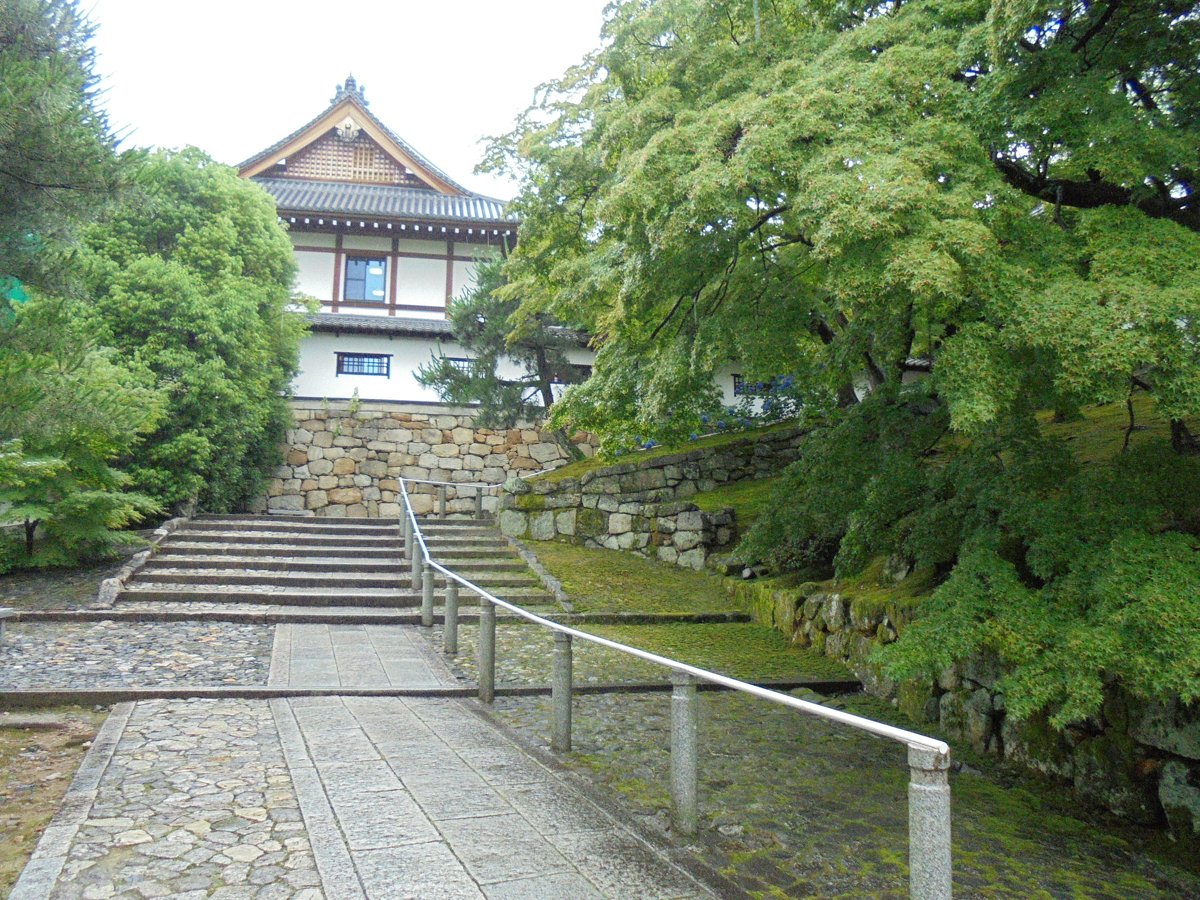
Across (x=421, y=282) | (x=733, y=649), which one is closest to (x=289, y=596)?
(x=733, y=649)

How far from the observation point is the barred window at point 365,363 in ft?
66.0

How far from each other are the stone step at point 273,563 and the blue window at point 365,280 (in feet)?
30.5

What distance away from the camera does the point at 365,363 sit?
20.2 metres

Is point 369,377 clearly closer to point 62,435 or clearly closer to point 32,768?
point 62,435

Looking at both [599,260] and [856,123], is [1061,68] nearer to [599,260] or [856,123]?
[856,123]

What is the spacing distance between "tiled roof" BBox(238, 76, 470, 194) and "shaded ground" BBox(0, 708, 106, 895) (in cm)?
1928

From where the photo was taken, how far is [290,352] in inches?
699

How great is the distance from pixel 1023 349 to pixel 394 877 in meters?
3.47

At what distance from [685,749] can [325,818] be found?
5.27 feet

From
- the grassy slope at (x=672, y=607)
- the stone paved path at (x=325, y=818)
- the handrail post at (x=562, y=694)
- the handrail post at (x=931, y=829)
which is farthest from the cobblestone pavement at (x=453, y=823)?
the grassy slope at (x=672, y=607)

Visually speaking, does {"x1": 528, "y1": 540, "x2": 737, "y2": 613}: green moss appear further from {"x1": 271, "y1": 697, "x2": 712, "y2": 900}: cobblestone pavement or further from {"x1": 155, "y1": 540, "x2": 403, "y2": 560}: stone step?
{"x1": 271, "y1": 697, "x2": 712, "y2": 900}: cobblestone pavement

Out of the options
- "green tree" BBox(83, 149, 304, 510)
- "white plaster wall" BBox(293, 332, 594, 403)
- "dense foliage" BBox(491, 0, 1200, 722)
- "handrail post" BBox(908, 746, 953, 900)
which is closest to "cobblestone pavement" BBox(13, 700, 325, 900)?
"handrail post" BBox(908, 746, 953, 900)

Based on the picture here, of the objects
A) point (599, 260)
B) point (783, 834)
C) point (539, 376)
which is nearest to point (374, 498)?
point (539, 376)

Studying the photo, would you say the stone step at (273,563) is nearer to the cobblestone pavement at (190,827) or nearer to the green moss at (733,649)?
the green moss at (733,649)
